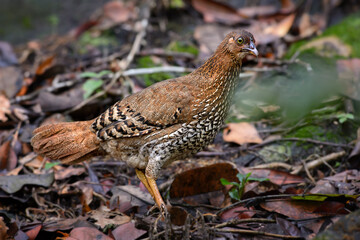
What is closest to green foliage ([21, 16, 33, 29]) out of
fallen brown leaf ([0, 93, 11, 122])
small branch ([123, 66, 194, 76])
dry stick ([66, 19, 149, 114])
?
dry stick ([66, 19, 149, 114])

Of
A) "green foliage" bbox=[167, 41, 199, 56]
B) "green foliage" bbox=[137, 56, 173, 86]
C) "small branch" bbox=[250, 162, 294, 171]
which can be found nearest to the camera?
"small branch" bbox=[250, 162, 294, 171]

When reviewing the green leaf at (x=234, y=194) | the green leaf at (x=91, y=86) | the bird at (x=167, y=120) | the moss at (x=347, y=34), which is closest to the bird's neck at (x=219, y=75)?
the bird at (x=167, y=120)

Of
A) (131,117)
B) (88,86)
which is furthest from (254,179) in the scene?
(88,86)

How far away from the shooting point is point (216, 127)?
3.61 meters

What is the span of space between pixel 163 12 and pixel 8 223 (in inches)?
186

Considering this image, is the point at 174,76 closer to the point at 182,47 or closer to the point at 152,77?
the point at 152,77

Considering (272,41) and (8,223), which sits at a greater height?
(272,41)

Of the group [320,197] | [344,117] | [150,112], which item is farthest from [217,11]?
[320,197]

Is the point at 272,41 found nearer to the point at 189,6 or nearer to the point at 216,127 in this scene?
the point at 189,6

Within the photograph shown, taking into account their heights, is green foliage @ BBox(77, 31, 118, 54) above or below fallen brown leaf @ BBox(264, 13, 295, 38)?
below

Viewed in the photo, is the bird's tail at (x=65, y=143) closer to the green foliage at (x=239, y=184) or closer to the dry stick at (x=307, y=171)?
the green foliage at (x=239, y=184)

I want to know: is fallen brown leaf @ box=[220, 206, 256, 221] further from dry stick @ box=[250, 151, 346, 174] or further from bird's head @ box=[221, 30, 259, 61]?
bird's head @ box=[221, 30, 259, 61]

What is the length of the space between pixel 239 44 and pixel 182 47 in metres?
2.85

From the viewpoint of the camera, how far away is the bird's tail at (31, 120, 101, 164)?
380cm
